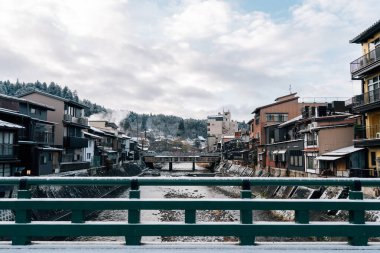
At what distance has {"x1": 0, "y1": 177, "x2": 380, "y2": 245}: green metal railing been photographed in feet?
13.9

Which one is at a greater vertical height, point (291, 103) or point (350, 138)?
point (291, 103)

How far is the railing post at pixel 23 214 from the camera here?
4293mm

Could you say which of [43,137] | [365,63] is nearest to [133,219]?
[365,63]

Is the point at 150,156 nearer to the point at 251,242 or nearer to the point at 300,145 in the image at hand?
the point at 300,145

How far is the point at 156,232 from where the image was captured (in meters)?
4.27

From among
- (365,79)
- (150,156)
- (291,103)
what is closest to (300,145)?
(365,79)

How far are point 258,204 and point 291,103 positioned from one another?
51.8 meters

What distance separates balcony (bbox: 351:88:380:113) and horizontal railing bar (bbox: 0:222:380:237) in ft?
77.3

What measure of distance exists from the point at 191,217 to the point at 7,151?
27.3 m

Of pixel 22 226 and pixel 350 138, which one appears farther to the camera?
pixel 350 138

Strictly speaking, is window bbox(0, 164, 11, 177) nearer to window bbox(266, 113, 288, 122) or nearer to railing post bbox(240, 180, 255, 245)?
railing post bbox(240, 180, 255, 245)

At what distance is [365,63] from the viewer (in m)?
26.0

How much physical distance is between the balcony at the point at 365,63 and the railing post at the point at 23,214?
26.4 metres

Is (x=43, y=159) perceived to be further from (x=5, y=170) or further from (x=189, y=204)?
(x=189, y=204)
